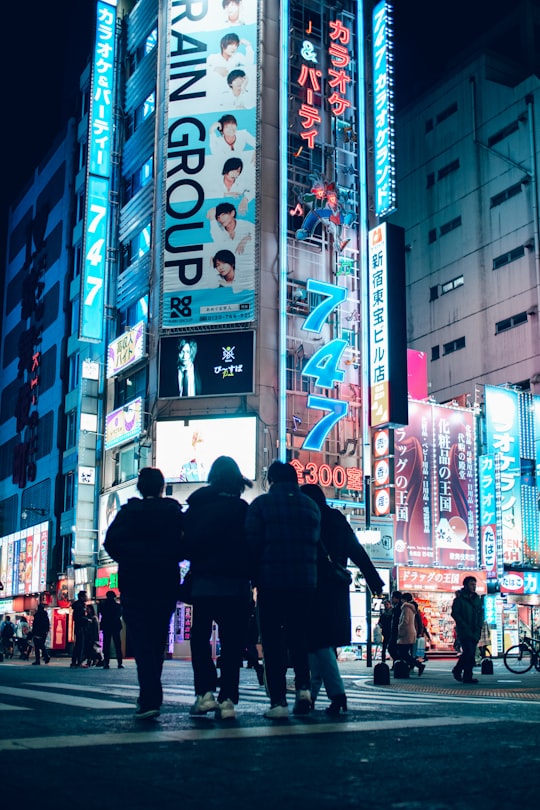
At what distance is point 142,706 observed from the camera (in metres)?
5.95

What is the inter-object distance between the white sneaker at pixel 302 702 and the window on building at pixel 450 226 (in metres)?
51.4

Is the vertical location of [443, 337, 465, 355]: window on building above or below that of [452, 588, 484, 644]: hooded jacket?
above

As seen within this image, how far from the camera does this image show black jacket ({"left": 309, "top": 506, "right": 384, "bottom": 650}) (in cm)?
687

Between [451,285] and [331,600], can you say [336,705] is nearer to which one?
[331,600]

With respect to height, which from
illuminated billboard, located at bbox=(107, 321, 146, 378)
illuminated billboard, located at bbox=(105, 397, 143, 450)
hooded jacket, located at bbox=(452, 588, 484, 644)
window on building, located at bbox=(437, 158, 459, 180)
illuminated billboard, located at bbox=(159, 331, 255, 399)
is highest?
window on building, located at bbox=(437, 158, 459, 180)

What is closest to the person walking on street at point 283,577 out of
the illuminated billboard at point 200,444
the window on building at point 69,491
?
the illuminated billboard at point 200,444

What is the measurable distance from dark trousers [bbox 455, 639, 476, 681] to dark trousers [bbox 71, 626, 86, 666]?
1076 cm

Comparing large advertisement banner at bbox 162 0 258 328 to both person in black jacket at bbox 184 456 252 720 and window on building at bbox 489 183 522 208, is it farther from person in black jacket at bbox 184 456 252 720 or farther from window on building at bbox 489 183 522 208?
person in black jacket at bbox 184 456 252 720

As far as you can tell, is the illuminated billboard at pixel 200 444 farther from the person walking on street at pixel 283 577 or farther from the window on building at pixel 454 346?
the person walking on street at pixel 283 577

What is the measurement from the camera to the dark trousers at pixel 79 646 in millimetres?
22438

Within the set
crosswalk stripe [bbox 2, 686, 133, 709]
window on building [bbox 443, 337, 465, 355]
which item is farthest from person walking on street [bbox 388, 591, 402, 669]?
window on building [bbox 443, 337, 465, 355]

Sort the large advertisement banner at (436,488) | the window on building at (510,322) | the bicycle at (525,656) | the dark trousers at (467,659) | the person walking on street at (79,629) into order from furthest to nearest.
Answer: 1. the window on building at (510,322)
2. the large advertisement banner at (436,488)
3. the person walking on street at (79,629)
4. the bicycle at (525,656)
5. the dark trousers at (467,659)

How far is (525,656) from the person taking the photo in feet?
62.0

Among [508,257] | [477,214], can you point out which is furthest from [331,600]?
[477,214]
